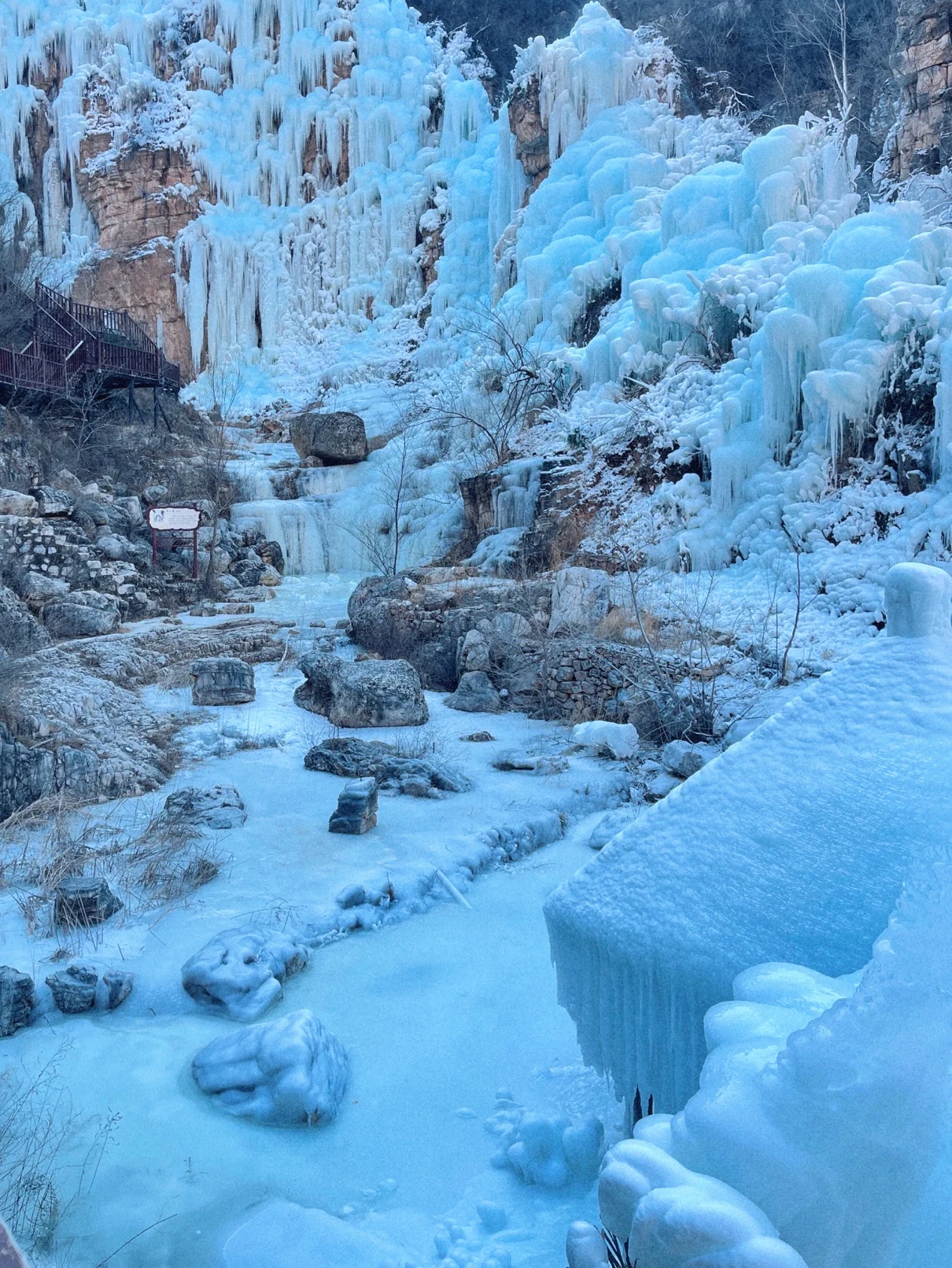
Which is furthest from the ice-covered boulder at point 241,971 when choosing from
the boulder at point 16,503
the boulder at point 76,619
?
the boulder at point 16,503

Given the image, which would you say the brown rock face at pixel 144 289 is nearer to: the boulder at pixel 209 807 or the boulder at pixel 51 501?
the boulder at pixel 51 501

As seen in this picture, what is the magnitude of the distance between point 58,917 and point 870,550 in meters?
8.60

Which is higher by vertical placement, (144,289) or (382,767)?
(144,289)

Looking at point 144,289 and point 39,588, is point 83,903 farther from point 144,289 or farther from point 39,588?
point 144,289

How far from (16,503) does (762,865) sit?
42.7 feet

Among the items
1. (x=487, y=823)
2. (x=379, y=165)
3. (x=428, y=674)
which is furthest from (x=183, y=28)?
(x=487, y=823)

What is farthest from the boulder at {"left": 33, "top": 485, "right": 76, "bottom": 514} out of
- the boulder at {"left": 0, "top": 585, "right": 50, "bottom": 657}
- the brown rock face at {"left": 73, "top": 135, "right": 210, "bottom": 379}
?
the brown rock face at {"left": 73, "top": 135, "right": 210, "bottom": 379}

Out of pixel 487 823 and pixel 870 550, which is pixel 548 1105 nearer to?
pixel 487 823

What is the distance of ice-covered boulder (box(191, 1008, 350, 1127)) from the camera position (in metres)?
3.01

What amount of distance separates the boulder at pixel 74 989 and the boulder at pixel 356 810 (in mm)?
1899

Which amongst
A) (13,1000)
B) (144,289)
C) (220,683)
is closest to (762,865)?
(13,1000)

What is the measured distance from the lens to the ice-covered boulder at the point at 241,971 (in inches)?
141

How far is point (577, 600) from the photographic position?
9.26 m

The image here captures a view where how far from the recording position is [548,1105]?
299 centimetres
